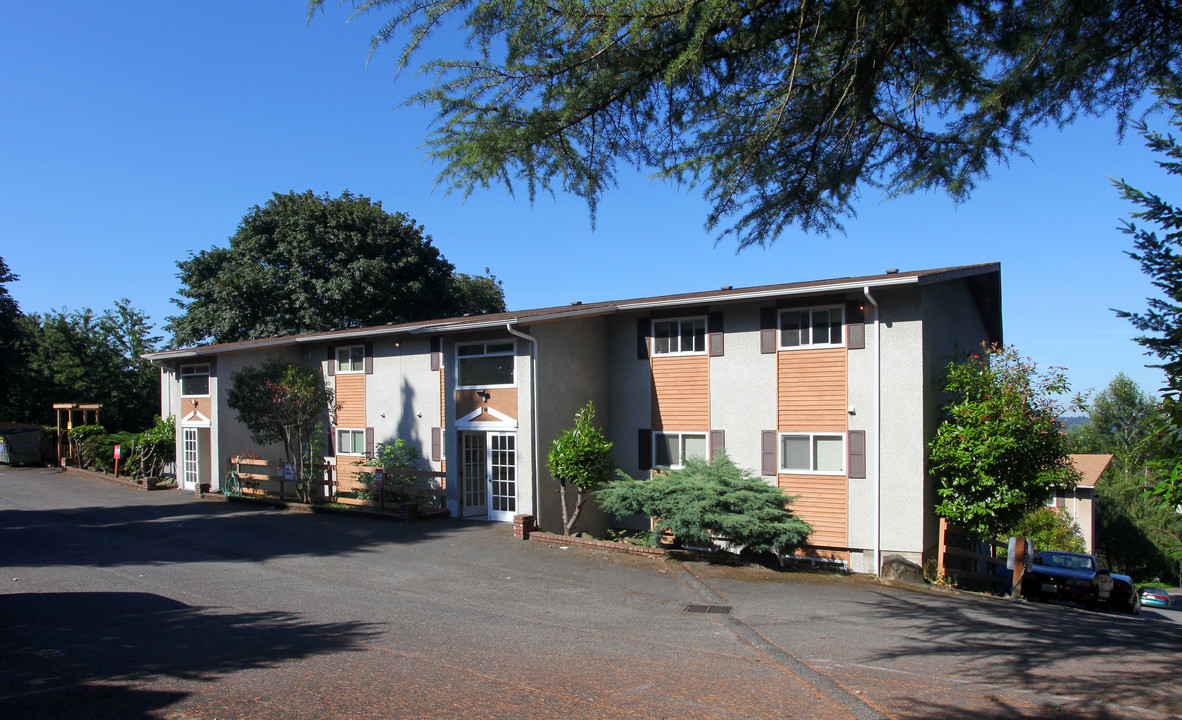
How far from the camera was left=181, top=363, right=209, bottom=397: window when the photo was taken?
22.6 metres

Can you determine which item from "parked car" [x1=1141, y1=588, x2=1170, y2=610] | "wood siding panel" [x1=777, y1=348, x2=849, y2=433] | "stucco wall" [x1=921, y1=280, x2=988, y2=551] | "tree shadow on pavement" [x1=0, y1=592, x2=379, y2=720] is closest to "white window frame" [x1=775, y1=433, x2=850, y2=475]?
"wood siding panel" [x1=777, y1=348, x2=849, y2=433]

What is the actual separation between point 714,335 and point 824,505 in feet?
13.8

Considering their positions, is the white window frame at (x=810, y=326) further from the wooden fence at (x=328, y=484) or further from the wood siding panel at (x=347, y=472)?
the wood siding panel at (x=347, y=472)

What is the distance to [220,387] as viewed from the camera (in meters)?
21.6

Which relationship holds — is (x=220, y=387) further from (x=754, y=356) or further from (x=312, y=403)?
(x=754, y=356)

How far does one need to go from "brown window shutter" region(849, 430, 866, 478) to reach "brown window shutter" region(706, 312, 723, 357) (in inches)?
130

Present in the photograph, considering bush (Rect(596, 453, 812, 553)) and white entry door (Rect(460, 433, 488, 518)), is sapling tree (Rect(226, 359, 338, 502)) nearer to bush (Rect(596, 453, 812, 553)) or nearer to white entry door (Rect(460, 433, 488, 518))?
white entry door (Rect(460, 433, 488, 518))

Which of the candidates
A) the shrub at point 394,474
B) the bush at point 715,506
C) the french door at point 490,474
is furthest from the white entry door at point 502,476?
the bush at point 715,506

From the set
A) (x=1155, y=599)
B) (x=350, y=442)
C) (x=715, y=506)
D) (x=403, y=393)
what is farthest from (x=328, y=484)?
(x=1155, y=599)

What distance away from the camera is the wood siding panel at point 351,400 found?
19.8 metres

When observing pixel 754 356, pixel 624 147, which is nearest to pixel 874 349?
pixel 754 356

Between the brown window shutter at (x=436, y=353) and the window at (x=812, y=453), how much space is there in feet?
26.7

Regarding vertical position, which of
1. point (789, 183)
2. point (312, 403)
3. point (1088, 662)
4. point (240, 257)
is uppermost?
point (240, 257)

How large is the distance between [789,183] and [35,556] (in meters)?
13.5
